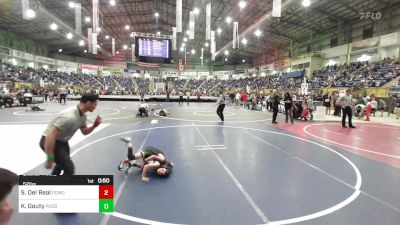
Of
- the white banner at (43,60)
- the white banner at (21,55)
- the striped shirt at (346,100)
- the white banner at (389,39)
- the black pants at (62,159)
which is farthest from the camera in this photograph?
the white banner at (43,60)

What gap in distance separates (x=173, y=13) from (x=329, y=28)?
21343mm

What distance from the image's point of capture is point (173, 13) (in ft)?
125

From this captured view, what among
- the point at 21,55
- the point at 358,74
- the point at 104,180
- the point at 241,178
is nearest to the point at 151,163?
the point at 241,178

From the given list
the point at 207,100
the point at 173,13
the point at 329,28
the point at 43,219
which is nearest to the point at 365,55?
the point at 329,28

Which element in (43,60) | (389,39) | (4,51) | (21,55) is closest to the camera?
(389,39)

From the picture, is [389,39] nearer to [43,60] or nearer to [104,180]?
[104,180]

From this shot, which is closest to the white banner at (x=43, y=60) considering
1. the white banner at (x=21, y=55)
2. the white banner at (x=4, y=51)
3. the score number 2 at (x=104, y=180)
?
the white banner at (x=21, y=55)

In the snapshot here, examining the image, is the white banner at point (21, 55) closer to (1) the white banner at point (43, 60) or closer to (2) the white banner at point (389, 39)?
(1) the white banner at point (43, 60)

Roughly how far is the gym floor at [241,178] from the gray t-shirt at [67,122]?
1.08 meters

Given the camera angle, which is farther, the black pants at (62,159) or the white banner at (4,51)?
the white banner at (4,51)
